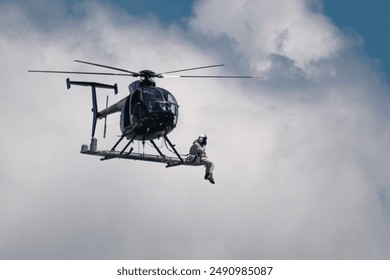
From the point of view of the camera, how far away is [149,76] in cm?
6706

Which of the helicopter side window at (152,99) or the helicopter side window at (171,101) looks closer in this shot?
the helicopter side window at (152,99)

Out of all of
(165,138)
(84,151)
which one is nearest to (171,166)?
(165,138)

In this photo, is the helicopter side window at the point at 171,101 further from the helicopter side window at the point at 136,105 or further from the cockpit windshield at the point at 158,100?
the helicopter side window at the point at 136,105

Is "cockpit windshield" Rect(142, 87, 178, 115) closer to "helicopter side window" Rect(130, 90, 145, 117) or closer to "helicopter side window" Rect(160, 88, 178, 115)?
"helicopter side window" Rect(160, 88, 178, 115)

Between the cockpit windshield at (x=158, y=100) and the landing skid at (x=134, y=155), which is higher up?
the cockpit windshield at (x=158, y=100)

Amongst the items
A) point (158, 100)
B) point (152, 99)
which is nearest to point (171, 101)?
point (158, 100)

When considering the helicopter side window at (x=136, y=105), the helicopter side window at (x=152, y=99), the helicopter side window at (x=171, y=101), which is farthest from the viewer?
the helicopter side window at (x=171, y=101)

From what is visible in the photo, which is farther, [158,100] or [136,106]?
[136,106]

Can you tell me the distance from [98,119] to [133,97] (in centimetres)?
674

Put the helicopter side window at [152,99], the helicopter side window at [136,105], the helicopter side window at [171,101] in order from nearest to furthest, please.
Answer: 1. the helicopter side window at [152,99]
2. the helicopter side window at [136,105]
3. the helicopter side window at [171,101]

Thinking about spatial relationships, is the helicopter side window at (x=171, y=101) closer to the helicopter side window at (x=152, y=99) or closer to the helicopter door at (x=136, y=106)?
the helicopter side window at (x=152, y=99)

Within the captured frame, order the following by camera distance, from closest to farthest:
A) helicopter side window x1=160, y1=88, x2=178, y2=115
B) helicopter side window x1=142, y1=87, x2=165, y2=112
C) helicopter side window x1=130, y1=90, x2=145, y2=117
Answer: helicopter side window x1=142, y1=87, x2=165, y2=112 < helicopter side window x1=130, y1=90, x2=145, y2=117 < helicopter side window x1=160, y1=88, x2=178, y2=115

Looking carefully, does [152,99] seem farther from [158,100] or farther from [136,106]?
[136,106]

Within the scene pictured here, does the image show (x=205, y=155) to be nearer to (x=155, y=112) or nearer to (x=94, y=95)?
(x=155, y=112)
